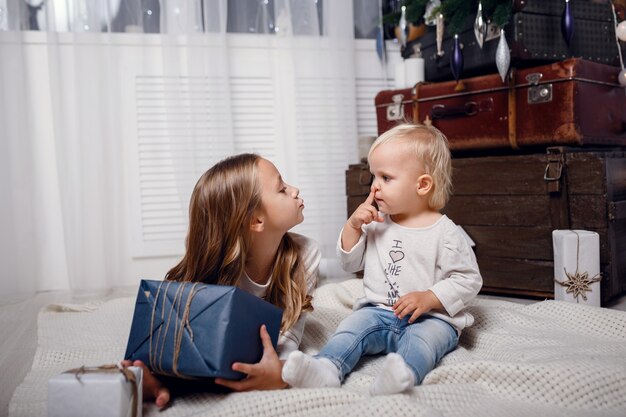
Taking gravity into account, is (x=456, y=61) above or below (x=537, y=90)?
above

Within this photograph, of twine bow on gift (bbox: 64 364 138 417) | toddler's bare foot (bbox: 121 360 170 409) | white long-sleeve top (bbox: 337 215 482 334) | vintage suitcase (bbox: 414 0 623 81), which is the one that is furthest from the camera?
vintage suitcase (bbox: 414 0 623 81)

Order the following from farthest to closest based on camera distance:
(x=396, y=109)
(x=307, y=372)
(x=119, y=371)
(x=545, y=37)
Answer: (x=396, y=109) < (x=545, y=37) < (x=307, y=372) < (x=119, y=371)

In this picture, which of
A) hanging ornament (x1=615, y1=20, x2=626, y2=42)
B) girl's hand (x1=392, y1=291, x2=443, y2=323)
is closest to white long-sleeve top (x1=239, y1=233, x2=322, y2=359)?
girl's hand (x1=392, y1=291, x2=443, y2=323)

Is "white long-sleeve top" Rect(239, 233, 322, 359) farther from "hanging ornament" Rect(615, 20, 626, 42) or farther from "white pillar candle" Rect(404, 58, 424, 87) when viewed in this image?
"hanging ornament" Rect(615, 20, 626, 42)

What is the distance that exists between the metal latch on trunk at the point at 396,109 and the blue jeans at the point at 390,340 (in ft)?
3.42

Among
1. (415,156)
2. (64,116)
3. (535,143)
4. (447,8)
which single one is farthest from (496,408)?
(64,116)

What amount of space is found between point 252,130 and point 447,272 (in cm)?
131

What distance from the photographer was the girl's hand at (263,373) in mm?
918

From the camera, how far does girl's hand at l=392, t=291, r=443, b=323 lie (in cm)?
111

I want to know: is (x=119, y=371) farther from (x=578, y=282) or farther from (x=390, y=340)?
(x=578, y=282)

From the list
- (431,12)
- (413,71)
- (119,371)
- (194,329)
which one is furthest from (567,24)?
(119,371)

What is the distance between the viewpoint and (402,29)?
223cm

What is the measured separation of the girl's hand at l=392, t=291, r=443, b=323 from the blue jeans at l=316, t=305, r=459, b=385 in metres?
0.03

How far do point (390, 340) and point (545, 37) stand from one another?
3.89 ft
